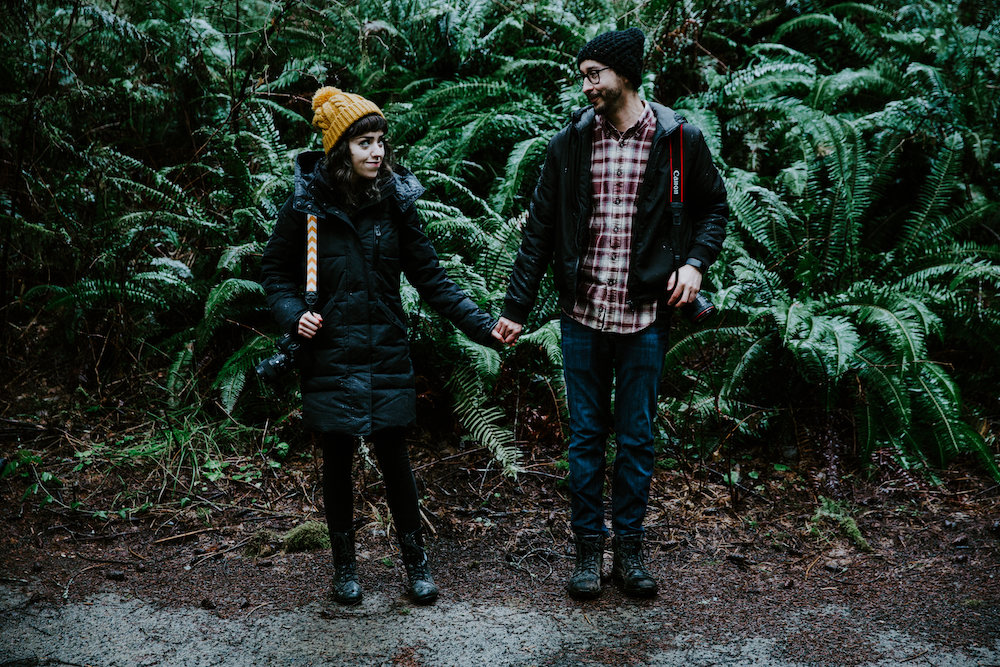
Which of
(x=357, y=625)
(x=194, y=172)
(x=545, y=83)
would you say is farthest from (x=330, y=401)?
(x=545, y=83)

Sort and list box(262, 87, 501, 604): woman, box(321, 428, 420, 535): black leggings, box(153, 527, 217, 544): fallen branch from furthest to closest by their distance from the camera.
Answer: box(153, 527, 217, 544): fallen branch
box(321, 428, 420, 535): black leggings
box(262, 87, 501, 604): woman

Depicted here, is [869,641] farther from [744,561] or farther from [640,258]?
[640,258]

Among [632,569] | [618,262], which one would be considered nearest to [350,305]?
[618,262]

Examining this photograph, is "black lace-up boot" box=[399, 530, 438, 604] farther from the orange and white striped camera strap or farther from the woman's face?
the woman's face

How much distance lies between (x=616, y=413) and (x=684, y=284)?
0.58m

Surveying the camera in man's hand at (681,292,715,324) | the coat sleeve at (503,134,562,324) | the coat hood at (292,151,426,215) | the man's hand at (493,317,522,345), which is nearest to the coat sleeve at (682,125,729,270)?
the camera in man's hand at (681,292,715,324)

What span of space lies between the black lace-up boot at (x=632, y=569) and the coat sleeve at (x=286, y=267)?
4.95ft

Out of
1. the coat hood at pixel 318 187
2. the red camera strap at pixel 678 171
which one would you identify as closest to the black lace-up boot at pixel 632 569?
the red camera strap at pixel 678 171

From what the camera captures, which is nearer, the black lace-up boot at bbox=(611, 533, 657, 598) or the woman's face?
the woman's face

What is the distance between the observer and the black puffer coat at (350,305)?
271cm

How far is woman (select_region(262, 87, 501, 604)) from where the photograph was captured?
8.91ft

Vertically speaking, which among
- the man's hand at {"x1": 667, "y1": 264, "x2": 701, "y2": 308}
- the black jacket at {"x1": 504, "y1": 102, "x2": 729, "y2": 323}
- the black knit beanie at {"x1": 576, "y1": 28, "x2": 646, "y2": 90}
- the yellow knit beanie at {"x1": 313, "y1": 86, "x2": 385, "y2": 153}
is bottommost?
the man's hand at {"x1": 667, "y1": 264, "x2": 701, "y2": 308}

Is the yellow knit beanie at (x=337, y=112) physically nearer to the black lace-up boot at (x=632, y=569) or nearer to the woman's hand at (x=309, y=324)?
the woman's hand at (x=309, y=324)

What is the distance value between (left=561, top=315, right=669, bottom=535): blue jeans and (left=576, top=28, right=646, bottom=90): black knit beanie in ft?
3.08
